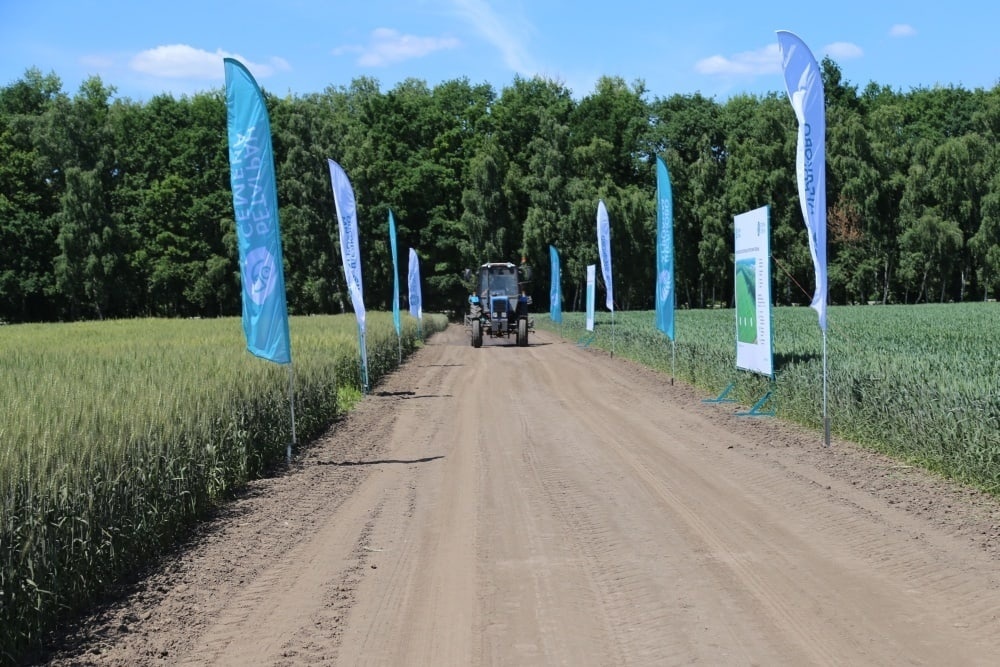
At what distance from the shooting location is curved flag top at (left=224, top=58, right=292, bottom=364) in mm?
9320

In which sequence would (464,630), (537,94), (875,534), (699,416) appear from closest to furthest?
1. (464,630)
2. (875,534)
3. (699,416)
4. (537,94)

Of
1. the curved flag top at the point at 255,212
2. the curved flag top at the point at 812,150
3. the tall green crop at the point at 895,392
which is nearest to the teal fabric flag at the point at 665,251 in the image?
the tall green crop at the point at 895,392

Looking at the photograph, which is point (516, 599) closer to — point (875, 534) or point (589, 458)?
point (875, 534)

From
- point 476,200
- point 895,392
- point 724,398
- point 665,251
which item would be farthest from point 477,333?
point 476,200

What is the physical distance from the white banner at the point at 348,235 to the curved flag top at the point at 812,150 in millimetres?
8168

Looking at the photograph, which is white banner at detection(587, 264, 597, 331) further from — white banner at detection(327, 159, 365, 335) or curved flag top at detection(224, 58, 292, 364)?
curved flag top at detection(224, 58, 292, 364)

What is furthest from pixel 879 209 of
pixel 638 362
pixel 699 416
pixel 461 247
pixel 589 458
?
pixel 589 458

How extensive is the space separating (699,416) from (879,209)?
49.7 meters

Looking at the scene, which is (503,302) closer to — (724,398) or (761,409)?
(724,398)

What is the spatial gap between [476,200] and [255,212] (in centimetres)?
4980

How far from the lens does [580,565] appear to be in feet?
17.6

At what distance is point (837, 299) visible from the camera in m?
61.1

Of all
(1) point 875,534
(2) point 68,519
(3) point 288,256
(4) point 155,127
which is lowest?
(1) point 875,534

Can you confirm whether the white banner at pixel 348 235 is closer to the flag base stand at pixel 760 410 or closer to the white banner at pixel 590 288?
the flag base stand at pixel 760 410
